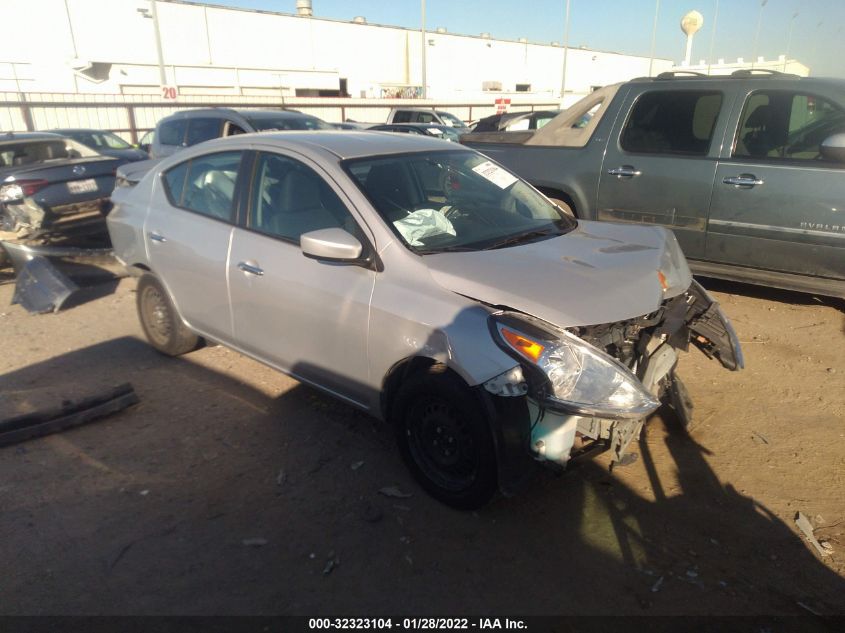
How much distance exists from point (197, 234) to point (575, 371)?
2786 mm

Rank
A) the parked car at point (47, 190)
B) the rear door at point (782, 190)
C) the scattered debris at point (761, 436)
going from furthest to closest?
1. the parked car at point (47, 190)
2. the rear door at point (782, 190)
3. the scattered debris at point (761, 436)

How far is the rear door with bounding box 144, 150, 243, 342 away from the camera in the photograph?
3.97 metres

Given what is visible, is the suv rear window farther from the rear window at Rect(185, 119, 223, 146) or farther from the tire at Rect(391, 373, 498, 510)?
the rear window at Rect(185, 119, 223, 146)

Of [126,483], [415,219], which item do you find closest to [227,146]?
[415,219]

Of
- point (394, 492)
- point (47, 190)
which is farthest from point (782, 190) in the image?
point (47, 190)

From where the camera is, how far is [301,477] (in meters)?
3.35

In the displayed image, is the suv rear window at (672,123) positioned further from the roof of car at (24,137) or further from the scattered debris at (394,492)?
the roof of car at (24,137)

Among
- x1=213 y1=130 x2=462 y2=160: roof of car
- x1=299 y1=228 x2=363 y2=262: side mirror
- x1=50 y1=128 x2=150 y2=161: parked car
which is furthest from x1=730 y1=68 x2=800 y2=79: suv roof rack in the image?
x1=50 y1=128 x2=150 y2=161: parked car

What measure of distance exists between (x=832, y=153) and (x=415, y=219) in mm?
3501

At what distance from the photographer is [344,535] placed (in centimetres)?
289

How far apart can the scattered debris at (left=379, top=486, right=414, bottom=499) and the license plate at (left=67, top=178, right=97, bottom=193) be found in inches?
250

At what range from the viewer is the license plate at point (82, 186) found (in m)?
7.39

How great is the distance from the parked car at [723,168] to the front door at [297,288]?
332cm

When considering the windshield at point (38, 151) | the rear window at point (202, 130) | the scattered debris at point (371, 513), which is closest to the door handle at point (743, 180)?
the scattered debris at point (371, 513)
